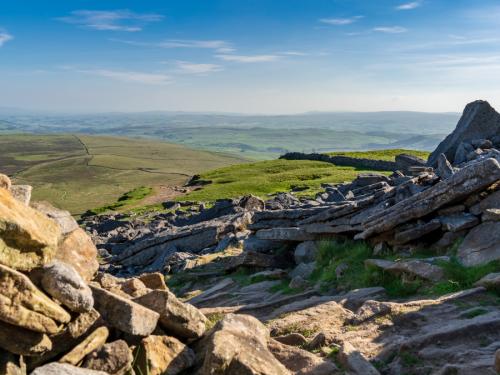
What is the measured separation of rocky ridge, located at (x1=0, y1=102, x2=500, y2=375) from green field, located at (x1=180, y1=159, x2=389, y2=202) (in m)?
34.8

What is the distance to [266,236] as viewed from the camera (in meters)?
27.3

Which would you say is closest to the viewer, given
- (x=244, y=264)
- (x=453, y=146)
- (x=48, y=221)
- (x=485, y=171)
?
(x=48, y=221)

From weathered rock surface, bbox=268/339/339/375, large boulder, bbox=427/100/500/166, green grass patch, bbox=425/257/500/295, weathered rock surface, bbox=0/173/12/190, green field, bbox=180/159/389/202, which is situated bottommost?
green field, bbox=180/159/389/202

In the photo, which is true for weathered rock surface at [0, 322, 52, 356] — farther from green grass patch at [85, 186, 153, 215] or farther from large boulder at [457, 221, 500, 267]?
green grass patch at [85, 186, 153, 215]

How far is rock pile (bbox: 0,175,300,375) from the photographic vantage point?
10.1m

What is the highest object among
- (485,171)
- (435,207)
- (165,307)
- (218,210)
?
(485,171)

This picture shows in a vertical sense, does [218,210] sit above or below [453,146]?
below

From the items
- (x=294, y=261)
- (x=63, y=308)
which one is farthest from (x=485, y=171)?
(x=63, y=308)

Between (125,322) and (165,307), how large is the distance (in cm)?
140

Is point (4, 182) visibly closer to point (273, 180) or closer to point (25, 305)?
point (25, 305)

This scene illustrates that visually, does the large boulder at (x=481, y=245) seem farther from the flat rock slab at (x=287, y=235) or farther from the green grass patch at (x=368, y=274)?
the flat rock slab at (x=287, y=235)

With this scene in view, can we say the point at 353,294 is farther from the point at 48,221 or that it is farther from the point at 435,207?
the point at 48,221

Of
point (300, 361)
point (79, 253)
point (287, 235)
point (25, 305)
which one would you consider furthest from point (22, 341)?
point (287, 235)

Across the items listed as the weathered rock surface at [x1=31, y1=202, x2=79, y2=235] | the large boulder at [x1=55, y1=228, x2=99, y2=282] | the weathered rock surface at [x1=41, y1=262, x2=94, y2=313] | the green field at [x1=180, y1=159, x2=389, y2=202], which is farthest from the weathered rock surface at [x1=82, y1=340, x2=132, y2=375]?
the green field at [x1=180, y1=159, x2=389, y2=202]
